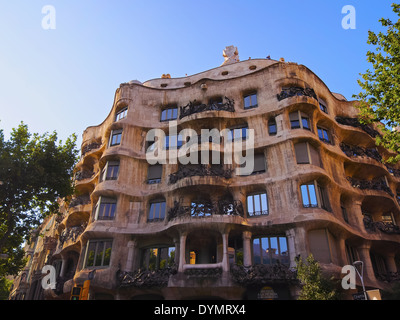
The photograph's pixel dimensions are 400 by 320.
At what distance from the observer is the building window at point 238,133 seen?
27.3 meters

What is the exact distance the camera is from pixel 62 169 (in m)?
26.1

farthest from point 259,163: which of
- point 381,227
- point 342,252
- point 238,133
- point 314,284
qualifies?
point 381,227

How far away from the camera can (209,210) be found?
23.8 metres

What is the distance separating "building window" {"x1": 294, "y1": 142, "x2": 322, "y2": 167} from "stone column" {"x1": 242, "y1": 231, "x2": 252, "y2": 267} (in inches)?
262

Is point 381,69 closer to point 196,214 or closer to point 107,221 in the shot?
point 196,214

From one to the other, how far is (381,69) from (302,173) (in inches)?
322

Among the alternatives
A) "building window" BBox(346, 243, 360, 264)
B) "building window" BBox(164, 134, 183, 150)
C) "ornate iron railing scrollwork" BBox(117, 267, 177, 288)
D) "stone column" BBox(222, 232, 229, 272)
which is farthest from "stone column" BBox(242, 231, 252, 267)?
"building window" BBox(164, 134, 183, 150)

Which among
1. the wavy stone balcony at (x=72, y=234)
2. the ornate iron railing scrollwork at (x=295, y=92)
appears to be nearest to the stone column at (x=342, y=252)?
the ornate iron railing scrollwork at (x=295, y=92)

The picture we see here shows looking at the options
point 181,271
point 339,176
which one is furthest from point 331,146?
point 181,271

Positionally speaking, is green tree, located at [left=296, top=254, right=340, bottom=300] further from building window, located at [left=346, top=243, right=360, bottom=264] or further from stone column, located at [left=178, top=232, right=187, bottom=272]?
stone column, located at [left=178, top=232, right=187, bottom=272]

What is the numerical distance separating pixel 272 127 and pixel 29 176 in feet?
62.5

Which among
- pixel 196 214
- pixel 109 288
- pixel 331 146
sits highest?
pixel 331 146

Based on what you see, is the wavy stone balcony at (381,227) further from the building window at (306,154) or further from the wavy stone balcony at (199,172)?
the wavy stone balcony at (199,172)

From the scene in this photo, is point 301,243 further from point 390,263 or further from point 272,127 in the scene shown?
point 390,263
